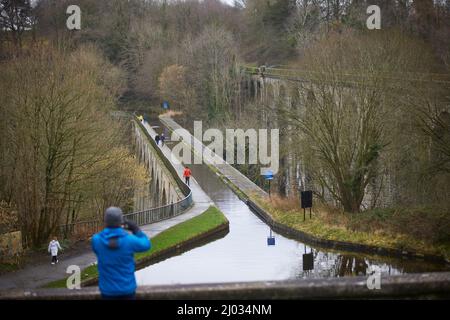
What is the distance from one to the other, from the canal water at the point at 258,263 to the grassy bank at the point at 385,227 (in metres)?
0.74

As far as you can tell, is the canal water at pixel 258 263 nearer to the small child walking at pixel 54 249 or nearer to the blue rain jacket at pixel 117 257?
the small child walking at pixel 54 249

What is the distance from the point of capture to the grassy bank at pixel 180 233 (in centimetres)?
2042

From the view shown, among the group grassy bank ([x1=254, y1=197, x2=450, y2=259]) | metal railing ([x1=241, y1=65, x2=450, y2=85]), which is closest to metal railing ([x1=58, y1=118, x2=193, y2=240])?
grassy bank ([x1=254, y1=197, x2=450, y2=259])

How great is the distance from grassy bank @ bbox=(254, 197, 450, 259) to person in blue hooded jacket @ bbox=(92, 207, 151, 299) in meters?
15.1

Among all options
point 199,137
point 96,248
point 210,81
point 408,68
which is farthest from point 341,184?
point 210,81

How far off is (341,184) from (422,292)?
60.6 ft

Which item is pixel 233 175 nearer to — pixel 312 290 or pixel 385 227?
pixel 385 227

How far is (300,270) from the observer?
19516mm

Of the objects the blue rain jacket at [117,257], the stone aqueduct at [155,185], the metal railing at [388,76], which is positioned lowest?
the stone aqueduct at [155,185]

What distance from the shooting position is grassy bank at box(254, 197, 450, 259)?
19.2m

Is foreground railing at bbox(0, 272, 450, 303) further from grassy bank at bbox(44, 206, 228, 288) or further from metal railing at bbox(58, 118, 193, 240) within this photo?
metal railing at bbox(58, 118, 193, 240)

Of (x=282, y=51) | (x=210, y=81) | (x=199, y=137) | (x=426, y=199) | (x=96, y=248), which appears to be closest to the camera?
(x=96, y=248)

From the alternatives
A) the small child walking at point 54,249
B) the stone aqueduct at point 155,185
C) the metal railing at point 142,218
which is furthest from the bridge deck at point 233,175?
the small child walking at point 54,249

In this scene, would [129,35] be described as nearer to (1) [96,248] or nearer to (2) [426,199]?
(2) [426,199]
